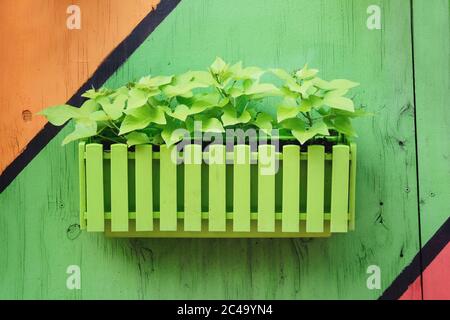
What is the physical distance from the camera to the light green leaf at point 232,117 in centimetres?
201

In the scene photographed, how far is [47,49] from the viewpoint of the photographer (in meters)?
2.25

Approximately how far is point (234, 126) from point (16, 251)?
86 cm

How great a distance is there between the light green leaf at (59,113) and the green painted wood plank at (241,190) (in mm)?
516

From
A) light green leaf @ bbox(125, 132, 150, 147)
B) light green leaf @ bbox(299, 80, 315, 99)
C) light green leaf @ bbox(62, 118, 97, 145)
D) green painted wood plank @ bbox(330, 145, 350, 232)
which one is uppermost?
light green leaf @ bbox(299, 80, 315, 99)

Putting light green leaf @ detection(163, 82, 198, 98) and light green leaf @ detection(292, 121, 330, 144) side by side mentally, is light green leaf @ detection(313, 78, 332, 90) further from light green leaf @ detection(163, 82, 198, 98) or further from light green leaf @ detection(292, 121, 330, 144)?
light green leaf @ detection(163, 82, 198, 98)

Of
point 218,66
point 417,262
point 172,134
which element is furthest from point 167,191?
point 417,262

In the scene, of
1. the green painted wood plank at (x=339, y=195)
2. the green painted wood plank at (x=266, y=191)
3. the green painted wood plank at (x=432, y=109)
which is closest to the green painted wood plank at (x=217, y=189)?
Answer: the green painted wood plank at (x=266, y=191)

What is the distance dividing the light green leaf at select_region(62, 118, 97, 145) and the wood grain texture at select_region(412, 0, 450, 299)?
1.08 meters

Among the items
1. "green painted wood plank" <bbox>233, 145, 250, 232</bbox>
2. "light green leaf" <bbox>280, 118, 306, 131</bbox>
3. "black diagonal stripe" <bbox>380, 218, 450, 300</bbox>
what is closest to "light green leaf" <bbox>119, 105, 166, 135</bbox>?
"green painted wood plank" <bbox>233, 145, 250, 232</bbox>

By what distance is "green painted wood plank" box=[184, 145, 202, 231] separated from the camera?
2.01m

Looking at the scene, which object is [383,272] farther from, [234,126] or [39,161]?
[39,161]

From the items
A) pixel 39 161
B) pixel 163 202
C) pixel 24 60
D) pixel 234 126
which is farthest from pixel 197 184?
pixel 24 60

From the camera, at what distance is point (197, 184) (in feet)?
6.61

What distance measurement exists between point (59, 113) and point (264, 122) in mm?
639
